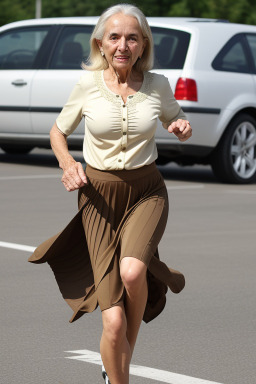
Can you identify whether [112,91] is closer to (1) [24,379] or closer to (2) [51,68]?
(1) [24,379]

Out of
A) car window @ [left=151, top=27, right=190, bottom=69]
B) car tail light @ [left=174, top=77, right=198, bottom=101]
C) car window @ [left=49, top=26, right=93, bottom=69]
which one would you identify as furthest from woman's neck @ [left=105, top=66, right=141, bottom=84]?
car window @ [left=49, top=26, right=93, bottom=69]

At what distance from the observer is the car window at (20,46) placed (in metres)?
15.3

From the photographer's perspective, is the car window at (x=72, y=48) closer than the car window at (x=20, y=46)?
Yes

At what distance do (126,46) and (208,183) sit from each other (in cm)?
942

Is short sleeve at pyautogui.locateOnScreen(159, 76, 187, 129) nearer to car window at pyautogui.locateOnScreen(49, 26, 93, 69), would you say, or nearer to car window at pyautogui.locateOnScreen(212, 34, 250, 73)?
car window at pyautogui.locateOnScreen(212, 34, 250, 73)

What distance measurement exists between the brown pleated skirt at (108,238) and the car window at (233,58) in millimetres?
9032

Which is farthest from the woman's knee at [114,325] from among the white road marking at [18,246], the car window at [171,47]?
the car window at [171,47]

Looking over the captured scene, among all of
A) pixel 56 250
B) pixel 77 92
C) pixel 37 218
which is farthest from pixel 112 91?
pixel 37 218

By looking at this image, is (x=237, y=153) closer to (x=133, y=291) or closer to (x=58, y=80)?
(x=58, y=80)

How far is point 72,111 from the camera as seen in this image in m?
5.13

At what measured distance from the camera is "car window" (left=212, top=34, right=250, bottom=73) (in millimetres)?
14203

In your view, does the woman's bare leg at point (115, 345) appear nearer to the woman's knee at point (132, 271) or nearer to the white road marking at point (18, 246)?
the woman's knee at point (132, 271)

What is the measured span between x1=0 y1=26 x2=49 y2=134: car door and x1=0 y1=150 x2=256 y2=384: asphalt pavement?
253cm

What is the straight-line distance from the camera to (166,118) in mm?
5262
